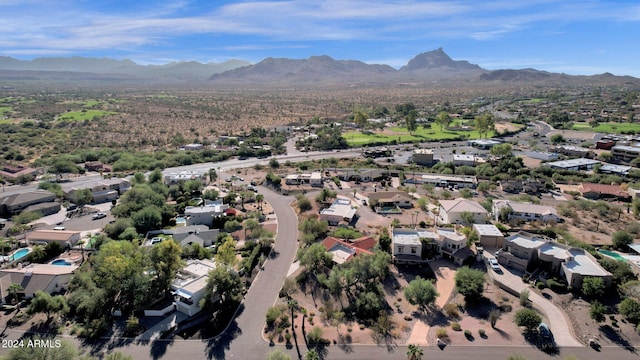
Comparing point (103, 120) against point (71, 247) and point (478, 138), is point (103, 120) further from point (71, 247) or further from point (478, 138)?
point (478, 138)

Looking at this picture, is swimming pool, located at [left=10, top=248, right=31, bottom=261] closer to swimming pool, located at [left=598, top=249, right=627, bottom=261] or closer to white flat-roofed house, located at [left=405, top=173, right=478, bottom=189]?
white flat-roofed house, located at [left=405, top=173, right=478, bottom=189]

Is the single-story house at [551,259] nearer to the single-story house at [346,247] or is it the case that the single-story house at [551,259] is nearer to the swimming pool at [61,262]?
the single-story house at [346,247]

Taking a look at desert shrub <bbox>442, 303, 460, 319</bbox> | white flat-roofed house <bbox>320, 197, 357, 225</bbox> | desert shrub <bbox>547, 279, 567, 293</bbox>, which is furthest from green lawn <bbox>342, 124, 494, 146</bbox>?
desert shrub <bbox>442, 303, 460, 319</bbox>

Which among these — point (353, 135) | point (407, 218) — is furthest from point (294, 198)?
point (353, 135)

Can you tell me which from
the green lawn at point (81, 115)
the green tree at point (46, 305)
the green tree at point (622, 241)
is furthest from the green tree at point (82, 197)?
the green lawn at point (81, 115)

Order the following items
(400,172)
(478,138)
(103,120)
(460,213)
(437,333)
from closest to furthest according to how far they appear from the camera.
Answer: (437,333), (460,213), (400,172), (478,138), (103,120)

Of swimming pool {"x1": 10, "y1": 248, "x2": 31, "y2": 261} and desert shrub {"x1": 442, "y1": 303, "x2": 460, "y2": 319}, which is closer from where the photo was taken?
desert shrub {"x1": 442, "y1": 303, "x2": 460, "y2": 319}
